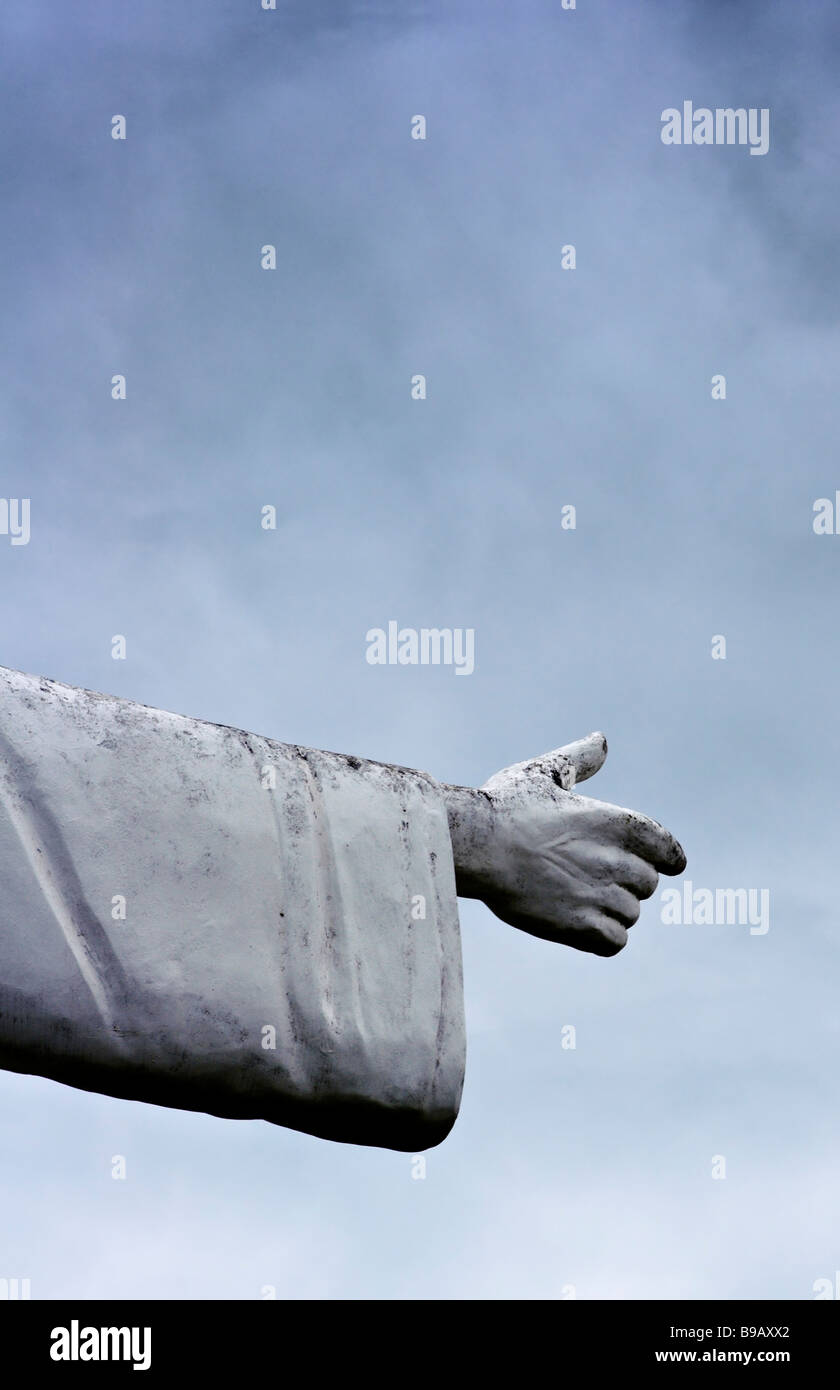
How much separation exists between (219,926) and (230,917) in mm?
34

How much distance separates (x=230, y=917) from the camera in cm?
355

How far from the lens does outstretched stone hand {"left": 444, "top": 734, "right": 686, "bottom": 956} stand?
4070 millimetres

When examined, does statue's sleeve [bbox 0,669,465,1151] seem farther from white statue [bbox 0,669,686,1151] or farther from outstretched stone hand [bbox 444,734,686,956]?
outstretched stone hand [bbox 444,734,686,956]

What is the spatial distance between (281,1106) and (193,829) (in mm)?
593

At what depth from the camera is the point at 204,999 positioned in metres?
3.43

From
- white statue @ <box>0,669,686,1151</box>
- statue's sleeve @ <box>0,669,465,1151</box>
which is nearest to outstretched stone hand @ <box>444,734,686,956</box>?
white statue @ <box>0,669,686,1151</box>

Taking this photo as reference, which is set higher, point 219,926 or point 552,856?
point 552,856

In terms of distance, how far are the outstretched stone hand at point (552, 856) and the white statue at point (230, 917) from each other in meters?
0.01

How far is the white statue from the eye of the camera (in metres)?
3.34

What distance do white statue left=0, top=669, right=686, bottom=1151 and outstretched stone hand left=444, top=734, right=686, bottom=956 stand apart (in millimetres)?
14

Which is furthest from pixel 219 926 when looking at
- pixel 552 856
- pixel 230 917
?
pixel 552 856

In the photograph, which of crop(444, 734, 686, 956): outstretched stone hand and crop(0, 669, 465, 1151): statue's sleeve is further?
crop(444, 734, 686, 956): outstretched stone hand

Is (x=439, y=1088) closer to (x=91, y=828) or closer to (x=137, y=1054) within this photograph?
(x=137, y=1054)

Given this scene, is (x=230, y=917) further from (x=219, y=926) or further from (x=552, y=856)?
(x=552, y=856)
